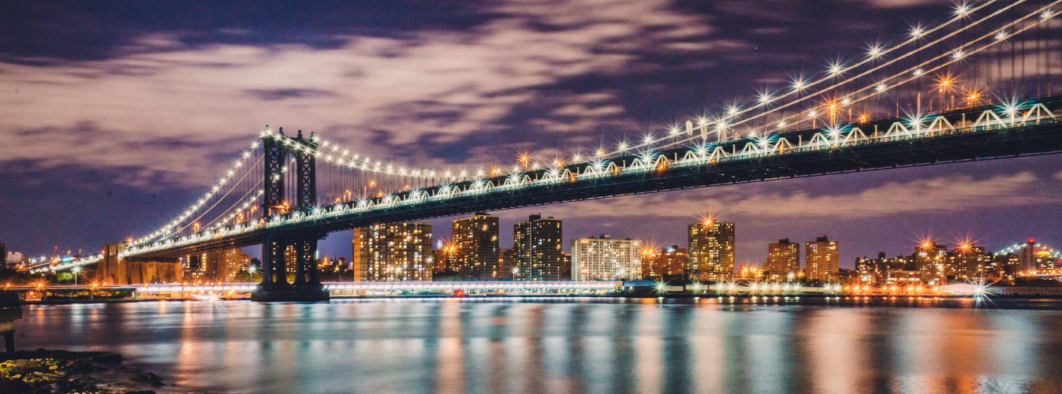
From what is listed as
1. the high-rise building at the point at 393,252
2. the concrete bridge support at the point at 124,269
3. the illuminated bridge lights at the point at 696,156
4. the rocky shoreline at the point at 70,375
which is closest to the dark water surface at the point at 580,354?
the rocky shoreline at the point at 70,375

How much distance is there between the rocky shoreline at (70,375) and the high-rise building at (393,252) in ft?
514

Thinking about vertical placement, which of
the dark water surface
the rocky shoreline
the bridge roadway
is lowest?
the dark water surface

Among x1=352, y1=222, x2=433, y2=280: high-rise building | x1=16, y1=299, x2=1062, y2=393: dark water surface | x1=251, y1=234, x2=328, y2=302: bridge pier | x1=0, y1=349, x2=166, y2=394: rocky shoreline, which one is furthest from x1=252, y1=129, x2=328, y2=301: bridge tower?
x1=352, y1=222, x2=433, y2=280: high-rise building

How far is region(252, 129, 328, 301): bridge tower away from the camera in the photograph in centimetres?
8319

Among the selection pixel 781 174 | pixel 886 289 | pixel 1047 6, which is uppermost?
pixel 1047 6

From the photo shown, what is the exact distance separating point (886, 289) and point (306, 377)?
14159cm

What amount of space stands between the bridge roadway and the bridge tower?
1.73 m

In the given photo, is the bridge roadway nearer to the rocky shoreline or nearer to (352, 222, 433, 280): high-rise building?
the rocky shoreline

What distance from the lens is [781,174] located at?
2179 inches

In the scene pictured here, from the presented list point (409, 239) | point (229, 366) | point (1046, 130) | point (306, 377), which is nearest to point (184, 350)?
point (229, 366)

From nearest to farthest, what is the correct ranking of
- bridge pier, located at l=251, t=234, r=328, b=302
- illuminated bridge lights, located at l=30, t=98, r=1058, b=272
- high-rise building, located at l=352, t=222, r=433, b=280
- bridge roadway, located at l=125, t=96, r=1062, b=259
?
1. bridge roadway, located at l=125, t=96, r=1062, b=259
2. illuminated bridge lights, located at l=30, t=98, r=1058, b=272
3. bridge pier, located at l=251, t=234, r=328, b=302
4. high-rise building, located at l=352, t=222, r=433, b=280

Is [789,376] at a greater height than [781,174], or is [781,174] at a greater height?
[781,174]

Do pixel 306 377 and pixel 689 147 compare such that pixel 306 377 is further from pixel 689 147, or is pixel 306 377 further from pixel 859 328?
pixel 689 147

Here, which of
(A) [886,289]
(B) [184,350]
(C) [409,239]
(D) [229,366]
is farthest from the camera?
(C) [409,239]
